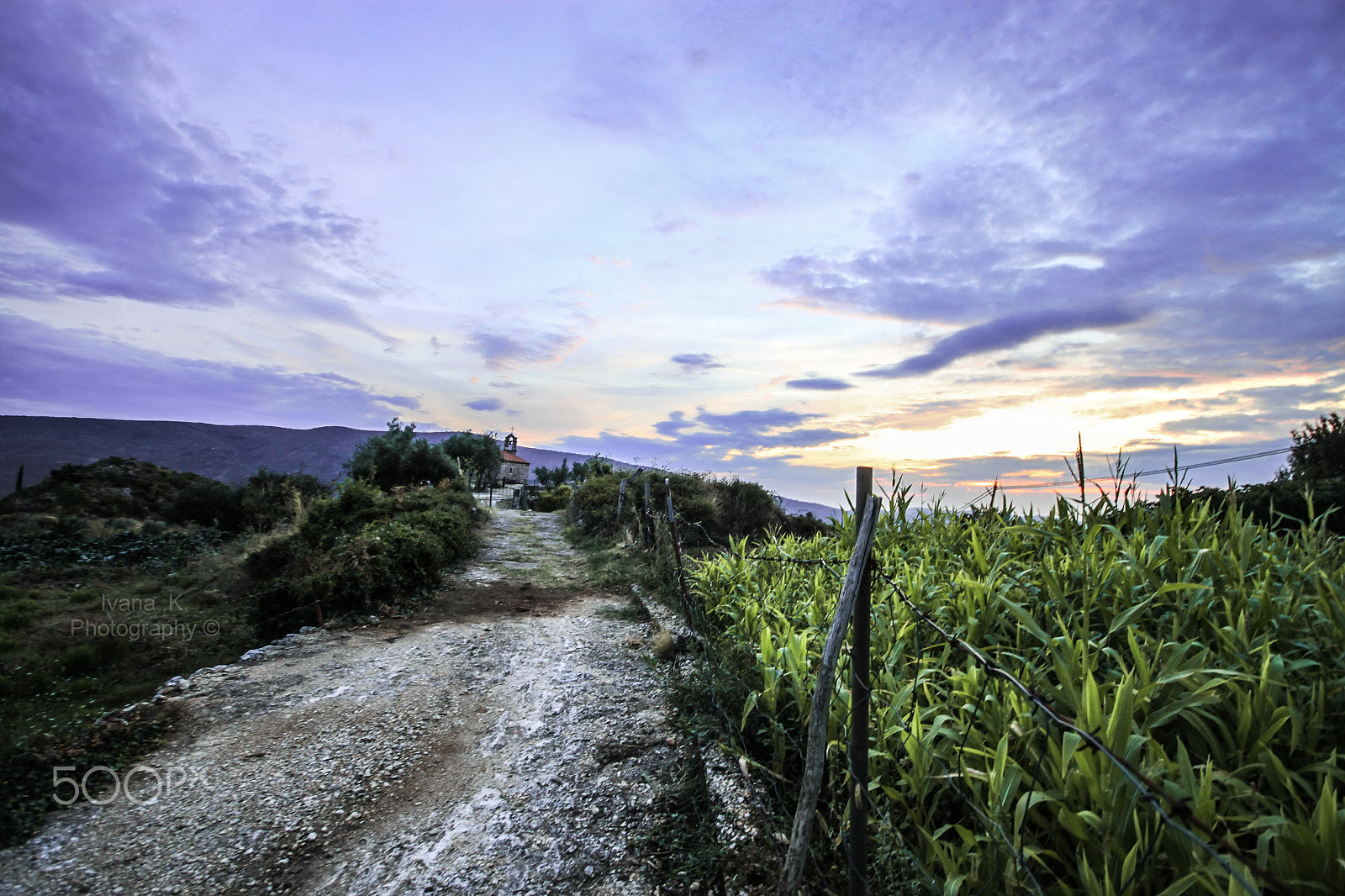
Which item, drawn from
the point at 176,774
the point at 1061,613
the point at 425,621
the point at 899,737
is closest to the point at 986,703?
the point at 899,737

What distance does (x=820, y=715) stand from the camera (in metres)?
1.81

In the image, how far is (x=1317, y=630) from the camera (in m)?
2.23

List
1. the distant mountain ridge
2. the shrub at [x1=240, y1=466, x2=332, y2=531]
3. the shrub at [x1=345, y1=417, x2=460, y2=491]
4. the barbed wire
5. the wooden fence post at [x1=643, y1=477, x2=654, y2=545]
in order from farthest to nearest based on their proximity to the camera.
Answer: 1. the distant mountain ridge
2. the shrub at [x1=345, y1=417, x2=460, y2=491]
3. the shrub at [x1=240, y1=466, x2=332, y2=531]
4. the wooden fence post at [x1=643, y1=477, x2=654, y2=545]
5. the barbed wire

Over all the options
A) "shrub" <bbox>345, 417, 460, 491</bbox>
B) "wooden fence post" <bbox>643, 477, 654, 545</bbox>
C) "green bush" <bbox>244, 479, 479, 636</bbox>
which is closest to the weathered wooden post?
"green bush" <bbox>244, 479, 479, 636</bbox>

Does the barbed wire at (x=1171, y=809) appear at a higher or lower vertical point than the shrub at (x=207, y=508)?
higher

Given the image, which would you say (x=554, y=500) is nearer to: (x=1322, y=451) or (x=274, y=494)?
(x=274, y=494)

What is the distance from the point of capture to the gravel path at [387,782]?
2717 millimetres

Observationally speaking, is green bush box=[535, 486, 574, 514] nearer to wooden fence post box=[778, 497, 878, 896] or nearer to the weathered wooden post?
the weathered wooden post

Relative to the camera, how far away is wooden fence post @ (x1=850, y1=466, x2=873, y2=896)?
70.9 inches

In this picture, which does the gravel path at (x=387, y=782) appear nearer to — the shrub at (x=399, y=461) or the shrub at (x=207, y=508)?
the shrub at (x=207, y=508)

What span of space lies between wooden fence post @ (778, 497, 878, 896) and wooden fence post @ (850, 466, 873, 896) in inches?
1.9

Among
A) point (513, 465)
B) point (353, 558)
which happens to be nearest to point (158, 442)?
point (513, 465)

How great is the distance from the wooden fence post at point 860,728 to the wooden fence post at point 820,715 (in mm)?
48

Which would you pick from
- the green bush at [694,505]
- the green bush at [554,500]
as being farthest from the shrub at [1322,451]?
the green bush at [554,500]
